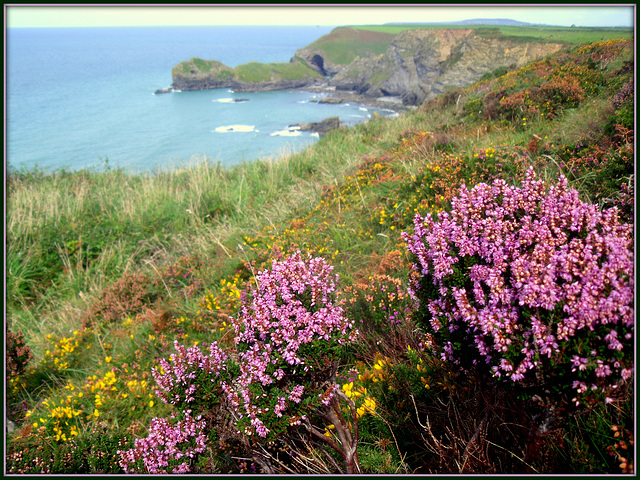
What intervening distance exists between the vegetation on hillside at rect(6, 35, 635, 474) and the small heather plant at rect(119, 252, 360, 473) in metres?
0.01

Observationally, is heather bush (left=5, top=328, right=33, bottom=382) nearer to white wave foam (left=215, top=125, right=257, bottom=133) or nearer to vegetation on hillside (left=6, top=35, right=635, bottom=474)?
vegetation on hillside (left=6, top=35, right=635, bottom=474)

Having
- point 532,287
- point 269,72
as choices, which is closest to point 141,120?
point 269,72

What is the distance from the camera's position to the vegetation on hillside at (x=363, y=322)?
1667mm

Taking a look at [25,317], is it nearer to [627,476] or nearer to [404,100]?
[627,476]

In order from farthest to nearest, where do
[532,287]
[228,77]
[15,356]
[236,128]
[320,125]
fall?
[228,77] < [236,128] < [320,125] < [15,356] < [532,287]

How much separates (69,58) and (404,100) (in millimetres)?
102099

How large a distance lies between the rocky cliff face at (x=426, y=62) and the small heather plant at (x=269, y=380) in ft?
40.8

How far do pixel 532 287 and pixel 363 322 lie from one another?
211cm

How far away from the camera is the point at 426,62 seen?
44.3 meters

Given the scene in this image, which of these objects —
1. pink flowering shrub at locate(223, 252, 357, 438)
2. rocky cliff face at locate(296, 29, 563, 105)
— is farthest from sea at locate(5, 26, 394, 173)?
rocky cliff face at locate(296, 29, 563, 105)

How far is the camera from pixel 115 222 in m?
7.93

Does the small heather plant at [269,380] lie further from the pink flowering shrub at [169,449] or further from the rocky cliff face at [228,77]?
the rocky cliff face at [228,77]

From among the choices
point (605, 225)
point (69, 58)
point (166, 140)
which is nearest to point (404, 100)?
point (166, 140)

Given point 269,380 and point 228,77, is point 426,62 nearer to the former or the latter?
point 228,77
